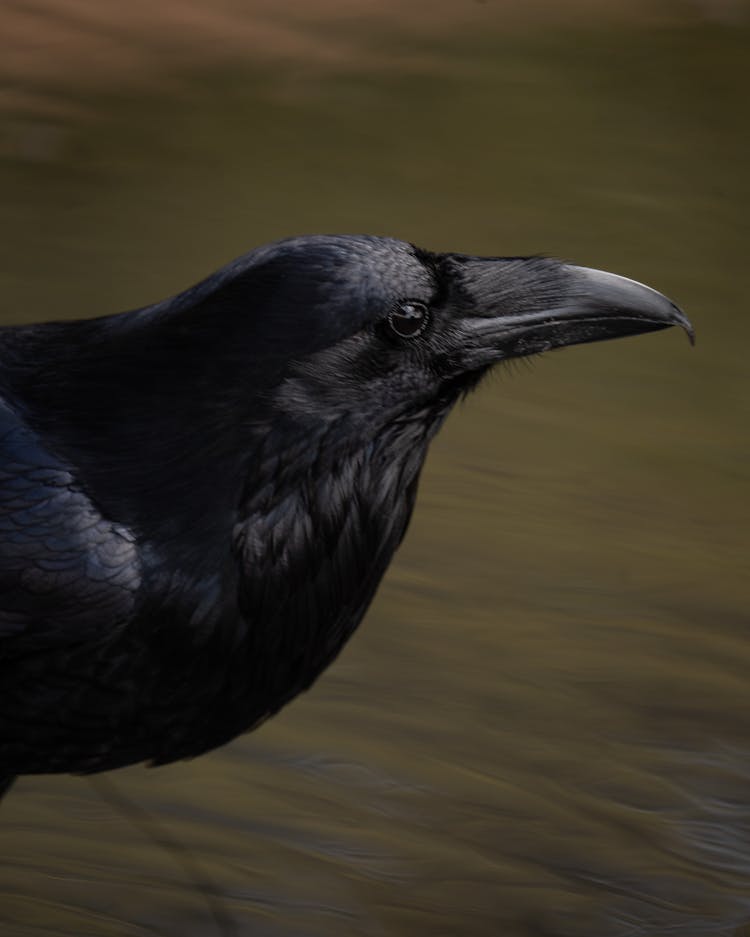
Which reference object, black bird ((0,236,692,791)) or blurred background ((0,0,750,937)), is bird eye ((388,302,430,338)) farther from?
blurred background ((0,0,750,937))

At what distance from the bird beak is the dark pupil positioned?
0.08m

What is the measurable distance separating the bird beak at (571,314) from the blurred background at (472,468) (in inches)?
22.8

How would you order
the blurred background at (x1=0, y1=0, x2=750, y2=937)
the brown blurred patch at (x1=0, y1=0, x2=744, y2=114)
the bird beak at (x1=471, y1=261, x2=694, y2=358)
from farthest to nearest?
the brown blurred patch at (x1=0, y1=0, x2=744, y2=114), the blurred background at (x1=0, y1=0, x2=750, y2=937), the bird beak at (x1=471, y1=261, x2=694, y2=358)

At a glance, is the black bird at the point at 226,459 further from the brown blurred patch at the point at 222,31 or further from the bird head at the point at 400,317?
the brown blurred patch at the point at 222,31

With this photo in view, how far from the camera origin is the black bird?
2420 mm

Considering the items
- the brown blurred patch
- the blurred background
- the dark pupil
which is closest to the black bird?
the dark pupil

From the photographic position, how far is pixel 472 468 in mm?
4789

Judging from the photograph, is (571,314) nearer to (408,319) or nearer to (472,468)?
(408,319)

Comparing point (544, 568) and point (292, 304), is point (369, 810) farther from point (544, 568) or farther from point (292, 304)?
point (292, 304)

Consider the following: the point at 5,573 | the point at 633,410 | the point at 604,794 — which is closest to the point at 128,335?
the point at 5,573

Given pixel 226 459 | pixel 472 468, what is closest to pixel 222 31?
pixel 472 468

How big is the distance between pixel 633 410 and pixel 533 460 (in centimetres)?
45

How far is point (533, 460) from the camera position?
191 inches

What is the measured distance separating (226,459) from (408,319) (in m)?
0.29
